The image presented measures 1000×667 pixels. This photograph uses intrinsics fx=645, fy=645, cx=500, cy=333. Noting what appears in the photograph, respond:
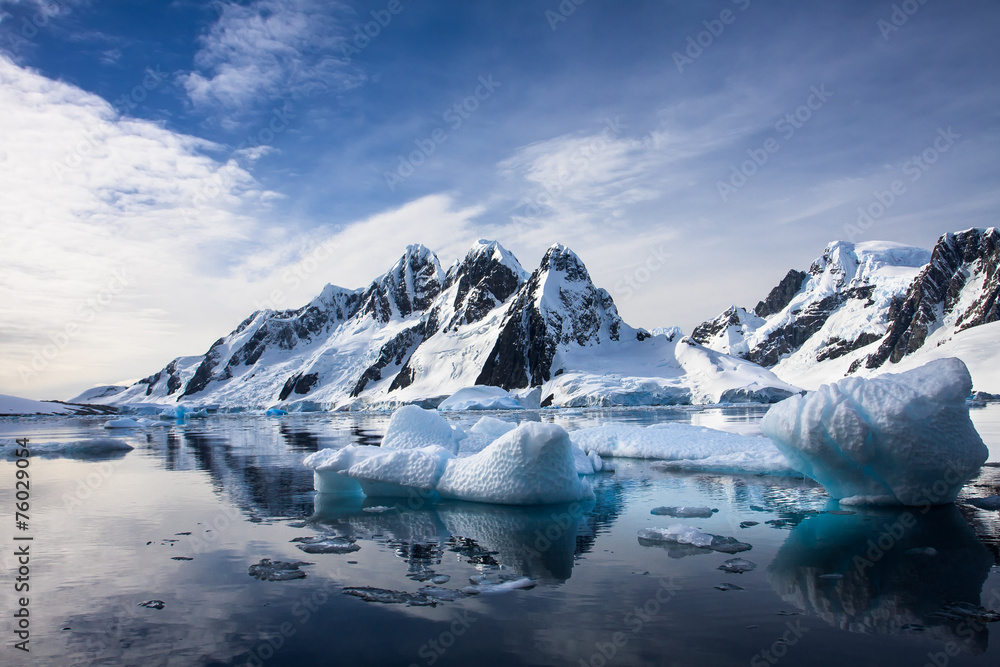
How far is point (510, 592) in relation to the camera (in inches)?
281

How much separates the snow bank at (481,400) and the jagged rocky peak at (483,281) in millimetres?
44093

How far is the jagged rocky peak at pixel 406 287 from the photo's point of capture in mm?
164000

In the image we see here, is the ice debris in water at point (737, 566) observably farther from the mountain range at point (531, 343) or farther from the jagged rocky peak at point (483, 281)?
the jagged rocky peak at point (483, 281)

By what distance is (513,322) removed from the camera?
11462 cm

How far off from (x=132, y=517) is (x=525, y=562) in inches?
318

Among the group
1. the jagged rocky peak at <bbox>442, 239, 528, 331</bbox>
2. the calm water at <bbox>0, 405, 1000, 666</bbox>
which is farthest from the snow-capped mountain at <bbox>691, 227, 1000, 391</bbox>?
the calm water at <bbox>0, 405, 1000, 666</bbox>

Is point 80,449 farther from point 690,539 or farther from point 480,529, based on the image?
point 690,539

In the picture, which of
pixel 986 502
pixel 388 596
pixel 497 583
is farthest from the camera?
pixel 986 502

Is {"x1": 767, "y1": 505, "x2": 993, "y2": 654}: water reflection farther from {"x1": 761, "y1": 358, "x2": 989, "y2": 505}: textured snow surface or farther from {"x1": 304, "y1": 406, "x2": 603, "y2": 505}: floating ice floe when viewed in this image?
{"x1": 304, "y1": 406, "x2": 603, "y2": 505}: floating ice floe

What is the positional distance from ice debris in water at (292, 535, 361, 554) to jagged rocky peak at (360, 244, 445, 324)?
152930mm

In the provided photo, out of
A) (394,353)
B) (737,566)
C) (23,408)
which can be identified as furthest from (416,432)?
(394,353)

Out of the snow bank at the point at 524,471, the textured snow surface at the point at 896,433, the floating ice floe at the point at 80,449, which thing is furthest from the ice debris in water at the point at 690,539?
the floating ice floe at the point at 80,449

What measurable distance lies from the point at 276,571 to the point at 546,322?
10561 cm

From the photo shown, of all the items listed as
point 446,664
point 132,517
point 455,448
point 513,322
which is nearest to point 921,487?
point 446,664
